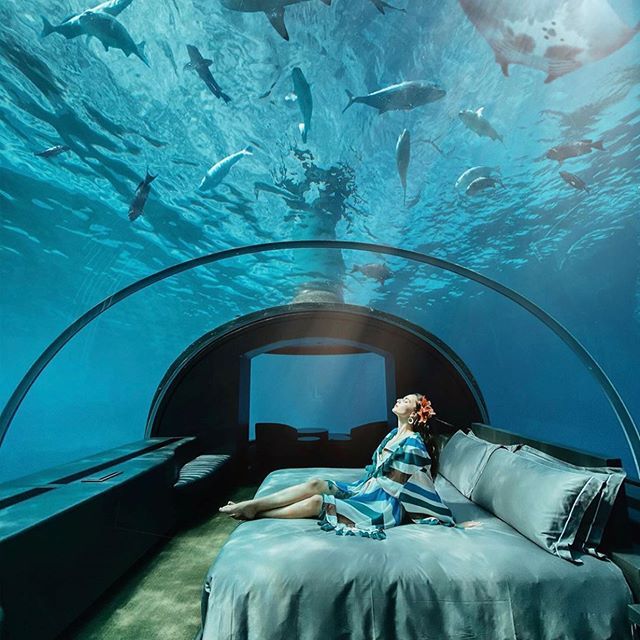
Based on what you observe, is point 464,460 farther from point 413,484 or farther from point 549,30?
point 549,30

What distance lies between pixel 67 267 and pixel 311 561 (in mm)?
18532

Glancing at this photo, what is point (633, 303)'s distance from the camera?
A: 25766 mm

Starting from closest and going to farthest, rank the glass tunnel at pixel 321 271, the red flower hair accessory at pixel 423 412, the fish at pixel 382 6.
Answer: the glass tunnel at pixel 321 271 → the red flower hair accessory at pixel 423 412 → the fish at pixel 382 6

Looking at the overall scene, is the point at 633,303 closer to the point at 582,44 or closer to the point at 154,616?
the point at 582,44

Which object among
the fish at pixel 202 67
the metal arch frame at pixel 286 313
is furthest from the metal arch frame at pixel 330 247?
the fish at pixel 202 67

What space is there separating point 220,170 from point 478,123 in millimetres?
3850

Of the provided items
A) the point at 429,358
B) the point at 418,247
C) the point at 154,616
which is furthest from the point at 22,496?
the point at 418,247

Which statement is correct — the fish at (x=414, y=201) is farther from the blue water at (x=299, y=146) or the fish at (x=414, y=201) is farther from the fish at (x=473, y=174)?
the fish at (x=473, y=174)

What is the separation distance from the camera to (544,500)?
2.13 metres

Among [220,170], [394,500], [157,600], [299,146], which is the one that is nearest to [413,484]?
[394,500]

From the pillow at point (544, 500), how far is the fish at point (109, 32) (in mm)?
5341

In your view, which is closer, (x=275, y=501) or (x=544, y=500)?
Result: (x=544, y=500)

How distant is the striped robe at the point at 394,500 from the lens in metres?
2.38

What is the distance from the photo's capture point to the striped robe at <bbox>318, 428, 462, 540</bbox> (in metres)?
2.38
